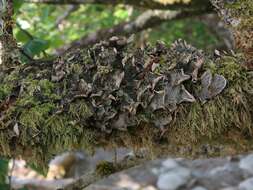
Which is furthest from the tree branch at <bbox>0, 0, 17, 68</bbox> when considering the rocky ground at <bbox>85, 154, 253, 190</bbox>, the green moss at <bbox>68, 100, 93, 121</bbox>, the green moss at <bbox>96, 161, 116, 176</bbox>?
the rocky ground at <bbox>85, 154, 253, 190</bbox>

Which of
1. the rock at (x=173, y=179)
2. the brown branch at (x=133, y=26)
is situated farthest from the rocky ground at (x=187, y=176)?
the brown branch at (x=133, y=26)

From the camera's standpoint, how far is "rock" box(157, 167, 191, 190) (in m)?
3.63

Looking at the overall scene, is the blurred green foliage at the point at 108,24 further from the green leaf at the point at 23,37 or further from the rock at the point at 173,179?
the green leaf at the point at 23,37

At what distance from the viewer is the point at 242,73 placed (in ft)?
3.23

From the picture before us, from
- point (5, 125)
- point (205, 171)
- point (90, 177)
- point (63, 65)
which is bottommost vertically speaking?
point (205, 171)

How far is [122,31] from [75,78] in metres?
1.90

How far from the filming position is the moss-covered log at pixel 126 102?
3.19 ft

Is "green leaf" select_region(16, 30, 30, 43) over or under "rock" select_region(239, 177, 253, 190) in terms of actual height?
over

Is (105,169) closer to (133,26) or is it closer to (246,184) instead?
(133,26)

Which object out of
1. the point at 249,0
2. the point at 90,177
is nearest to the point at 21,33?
the point at 90,177

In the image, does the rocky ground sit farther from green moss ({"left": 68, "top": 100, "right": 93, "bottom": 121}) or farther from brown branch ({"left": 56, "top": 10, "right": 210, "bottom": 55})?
green moss ({"left": 68, "top": 100, "right": 93, "bottom": 121})

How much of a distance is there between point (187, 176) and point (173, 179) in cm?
12

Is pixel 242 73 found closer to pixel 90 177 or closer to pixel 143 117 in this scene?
pixel 143 117

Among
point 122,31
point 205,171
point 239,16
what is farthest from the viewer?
point 205,171
